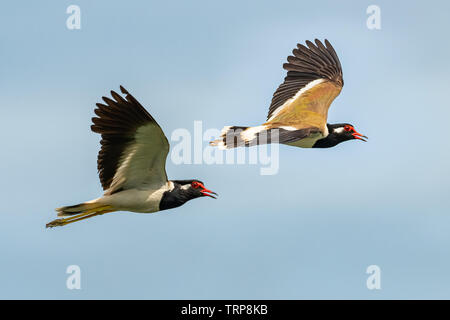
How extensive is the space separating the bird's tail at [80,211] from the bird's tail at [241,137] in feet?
7.37

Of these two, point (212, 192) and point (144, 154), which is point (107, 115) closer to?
point (144, 154)

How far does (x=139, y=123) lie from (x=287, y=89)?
17.8 feet

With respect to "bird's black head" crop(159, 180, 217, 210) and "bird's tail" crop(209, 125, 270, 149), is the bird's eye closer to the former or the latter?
"bird's black head" crop(159, 180, 217, 210)

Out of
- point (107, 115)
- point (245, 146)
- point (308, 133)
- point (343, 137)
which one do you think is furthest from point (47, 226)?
point (343, 137)

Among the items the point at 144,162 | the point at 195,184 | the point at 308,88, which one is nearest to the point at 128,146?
the point at 144,162

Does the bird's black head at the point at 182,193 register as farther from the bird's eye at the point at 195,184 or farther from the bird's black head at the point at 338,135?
the bird's black head at the point at 338,135

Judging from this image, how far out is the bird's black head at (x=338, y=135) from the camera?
14654mm

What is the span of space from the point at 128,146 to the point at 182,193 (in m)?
1.17

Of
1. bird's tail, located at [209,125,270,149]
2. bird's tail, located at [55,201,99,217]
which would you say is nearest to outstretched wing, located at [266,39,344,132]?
bird's tail, located at [209,125,270,149]

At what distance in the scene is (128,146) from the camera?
11430 mm

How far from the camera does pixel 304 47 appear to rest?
54.5 ft

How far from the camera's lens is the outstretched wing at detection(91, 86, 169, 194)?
36.4 ft

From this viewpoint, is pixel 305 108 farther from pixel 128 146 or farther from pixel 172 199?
pixel 128 146

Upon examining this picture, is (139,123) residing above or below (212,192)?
above
